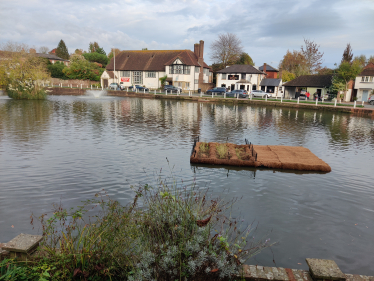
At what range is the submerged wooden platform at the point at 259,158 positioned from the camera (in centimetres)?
1257

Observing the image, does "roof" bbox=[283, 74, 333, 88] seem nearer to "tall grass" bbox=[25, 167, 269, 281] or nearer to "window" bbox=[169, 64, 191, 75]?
"window" bbox=[169, 64, 191, 75]

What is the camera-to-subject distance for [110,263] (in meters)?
4.51

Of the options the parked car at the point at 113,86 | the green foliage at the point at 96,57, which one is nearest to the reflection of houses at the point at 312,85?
the parked car at the point at 113,86

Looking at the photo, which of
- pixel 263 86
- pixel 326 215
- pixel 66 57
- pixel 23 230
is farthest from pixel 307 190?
pixel 66 57

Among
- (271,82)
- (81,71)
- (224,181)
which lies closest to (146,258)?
(224,181)

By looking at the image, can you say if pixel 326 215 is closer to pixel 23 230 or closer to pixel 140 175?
pixel 140 175

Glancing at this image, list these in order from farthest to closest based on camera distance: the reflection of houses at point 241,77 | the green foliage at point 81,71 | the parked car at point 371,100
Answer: the green foliage at point 81,71 → the reflection of houses at point 241,77 → the parked car at point 371,100

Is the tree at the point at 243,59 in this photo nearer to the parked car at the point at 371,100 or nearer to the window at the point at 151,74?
the window at the point at 151,74

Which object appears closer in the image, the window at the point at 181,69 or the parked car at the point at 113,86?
the window at the point at 181,69

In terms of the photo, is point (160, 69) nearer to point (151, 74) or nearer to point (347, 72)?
point (151, 74)

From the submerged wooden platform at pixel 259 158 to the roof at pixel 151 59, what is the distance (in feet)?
183

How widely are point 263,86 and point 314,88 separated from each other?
13.3 metres

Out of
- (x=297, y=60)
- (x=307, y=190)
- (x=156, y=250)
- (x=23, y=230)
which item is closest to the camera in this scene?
(x=156, y=250)

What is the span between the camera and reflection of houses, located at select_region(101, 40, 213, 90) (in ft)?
222
